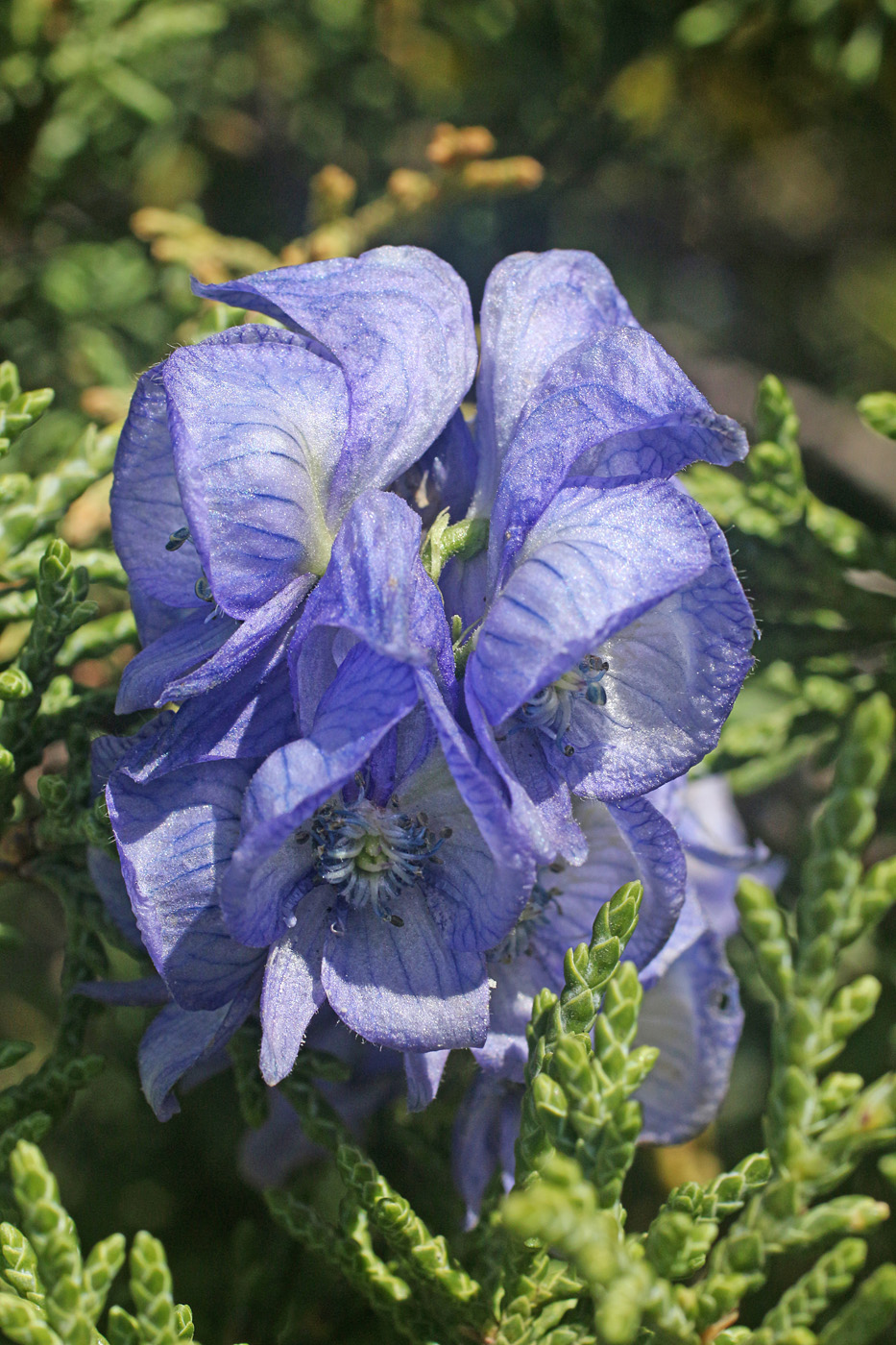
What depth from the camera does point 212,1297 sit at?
2830mm

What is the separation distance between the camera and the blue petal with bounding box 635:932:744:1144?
2.26 metres

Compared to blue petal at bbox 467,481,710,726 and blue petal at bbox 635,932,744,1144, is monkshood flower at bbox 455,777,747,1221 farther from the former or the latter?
blue petal at bbox 467,481,710,726

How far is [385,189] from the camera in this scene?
3.91 m

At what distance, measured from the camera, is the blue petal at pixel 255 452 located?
1.61m

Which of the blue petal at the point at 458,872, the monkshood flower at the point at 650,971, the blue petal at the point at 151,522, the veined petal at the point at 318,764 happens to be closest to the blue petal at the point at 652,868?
the monkshood flower at the point at 650,971

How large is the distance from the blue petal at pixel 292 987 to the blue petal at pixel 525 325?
69 cm

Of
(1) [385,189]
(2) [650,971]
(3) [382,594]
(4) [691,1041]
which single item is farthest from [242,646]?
(1) [385,189]

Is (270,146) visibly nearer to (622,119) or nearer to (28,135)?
(28,135)

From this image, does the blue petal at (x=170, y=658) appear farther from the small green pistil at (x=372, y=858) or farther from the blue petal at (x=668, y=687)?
the blue petal at (x=668, y=687)

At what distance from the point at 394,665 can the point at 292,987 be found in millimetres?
510

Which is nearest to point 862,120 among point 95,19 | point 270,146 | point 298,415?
point 270,146

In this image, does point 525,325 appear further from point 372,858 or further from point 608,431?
point 372,858

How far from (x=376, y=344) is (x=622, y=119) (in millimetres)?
2320

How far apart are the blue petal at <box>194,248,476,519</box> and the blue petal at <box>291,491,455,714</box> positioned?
0.35 feet
